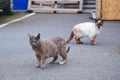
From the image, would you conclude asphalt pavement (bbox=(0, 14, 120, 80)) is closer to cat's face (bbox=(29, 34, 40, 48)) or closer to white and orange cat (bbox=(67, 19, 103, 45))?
white and orange cat (bbox=(67, 19, 103, 45))

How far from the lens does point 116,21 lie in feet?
53.9

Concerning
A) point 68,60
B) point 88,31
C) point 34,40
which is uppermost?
point 34,40

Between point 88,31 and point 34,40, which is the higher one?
point 34,40

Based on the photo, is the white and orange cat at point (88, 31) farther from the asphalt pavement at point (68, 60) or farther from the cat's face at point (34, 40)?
the cat's face at point (34, 40)

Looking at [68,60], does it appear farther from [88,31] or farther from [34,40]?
[88,31]

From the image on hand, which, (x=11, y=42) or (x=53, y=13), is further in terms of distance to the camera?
(x=53, y=13)

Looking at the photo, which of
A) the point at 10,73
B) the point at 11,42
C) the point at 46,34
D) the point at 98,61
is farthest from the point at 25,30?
the point at 10,73

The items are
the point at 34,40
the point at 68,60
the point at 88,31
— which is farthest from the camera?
the point at 88,31

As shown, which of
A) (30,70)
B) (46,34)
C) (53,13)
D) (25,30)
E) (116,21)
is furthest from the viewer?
(53,13)

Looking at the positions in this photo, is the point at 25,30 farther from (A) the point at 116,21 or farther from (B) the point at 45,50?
(B) the point at 45,50

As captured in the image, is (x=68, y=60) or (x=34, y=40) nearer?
(x=34, y=40)

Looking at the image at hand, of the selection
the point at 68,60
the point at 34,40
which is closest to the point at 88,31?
the point at 68,60

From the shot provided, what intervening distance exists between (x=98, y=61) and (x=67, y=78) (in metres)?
1.59

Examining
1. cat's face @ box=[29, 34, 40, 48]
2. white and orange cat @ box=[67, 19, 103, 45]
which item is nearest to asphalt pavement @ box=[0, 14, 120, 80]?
white and orange cat @ box=[67, 19, 103, 45]
